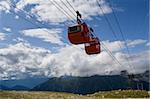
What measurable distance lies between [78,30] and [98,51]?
1663cm

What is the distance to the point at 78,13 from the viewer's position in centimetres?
4675

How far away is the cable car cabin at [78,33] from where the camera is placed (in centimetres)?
4962

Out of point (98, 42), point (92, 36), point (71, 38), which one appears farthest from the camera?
point (98, 42)

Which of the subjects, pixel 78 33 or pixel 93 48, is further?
pixel 93 48

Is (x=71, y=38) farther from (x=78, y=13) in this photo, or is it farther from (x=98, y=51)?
(x=98, y=51)

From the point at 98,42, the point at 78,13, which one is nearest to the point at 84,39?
the point at 78,13

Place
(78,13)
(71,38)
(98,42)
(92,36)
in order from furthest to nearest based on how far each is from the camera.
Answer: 1. (98,42)
2. (92,36)
3. (71,38)
4. (78,13)

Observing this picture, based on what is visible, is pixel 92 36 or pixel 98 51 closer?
pixel 92 36

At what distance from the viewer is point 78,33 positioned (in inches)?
1954

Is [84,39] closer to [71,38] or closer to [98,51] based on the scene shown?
[71,38]

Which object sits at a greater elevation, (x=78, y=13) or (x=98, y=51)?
(x=78, y=13)

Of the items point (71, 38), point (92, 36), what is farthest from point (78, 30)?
point (92, 36)

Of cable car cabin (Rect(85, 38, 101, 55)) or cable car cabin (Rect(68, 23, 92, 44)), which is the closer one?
cable car cabin (Rect(68, 23, 92, 44))

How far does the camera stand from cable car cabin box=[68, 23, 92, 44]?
4962 centimetres
